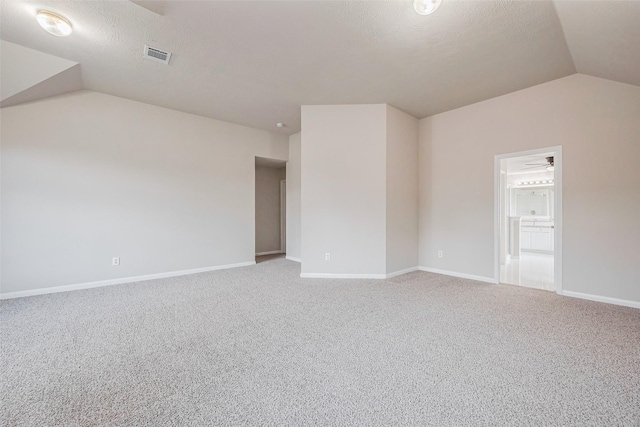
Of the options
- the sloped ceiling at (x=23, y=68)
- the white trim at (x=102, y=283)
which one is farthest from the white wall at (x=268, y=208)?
the sloped ceiling at (x=23, y=68)

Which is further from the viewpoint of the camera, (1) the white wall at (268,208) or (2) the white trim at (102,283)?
(1) the white wall at (268,208)

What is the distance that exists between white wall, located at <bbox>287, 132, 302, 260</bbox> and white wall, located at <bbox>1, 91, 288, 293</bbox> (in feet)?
3.06

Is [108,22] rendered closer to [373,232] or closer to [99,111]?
[99,111]

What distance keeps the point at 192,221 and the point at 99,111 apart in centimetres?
210

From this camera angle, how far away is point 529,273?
15.3 feet

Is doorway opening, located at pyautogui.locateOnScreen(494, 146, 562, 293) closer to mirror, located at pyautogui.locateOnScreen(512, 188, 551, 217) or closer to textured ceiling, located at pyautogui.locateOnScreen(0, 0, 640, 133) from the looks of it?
mirror, located at pyautogui.locateOnScreen(512, 188, 551, 217)

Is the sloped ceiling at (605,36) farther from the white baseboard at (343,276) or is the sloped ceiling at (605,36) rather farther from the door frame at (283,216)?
the door frame at (283,216)

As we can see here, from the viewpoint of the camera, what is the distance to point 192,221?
473cm

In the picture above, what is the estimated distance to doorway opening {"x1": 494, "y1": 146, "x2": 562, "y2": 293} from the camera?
352 centimetres

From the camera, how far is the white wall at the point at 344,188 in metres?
4.27

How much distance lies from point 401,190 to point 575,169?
2214mm

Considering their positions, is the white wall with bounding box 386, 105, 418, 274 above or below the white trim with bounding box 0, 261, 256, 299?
above

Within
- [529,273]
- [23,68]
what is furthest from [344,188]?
[23,68]

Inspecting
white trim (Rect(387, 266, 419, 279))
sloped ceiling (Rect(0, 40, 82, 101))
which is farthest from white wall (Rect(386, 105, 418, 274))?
sloped ceiling (Rect(0, 40, 82, 101))
